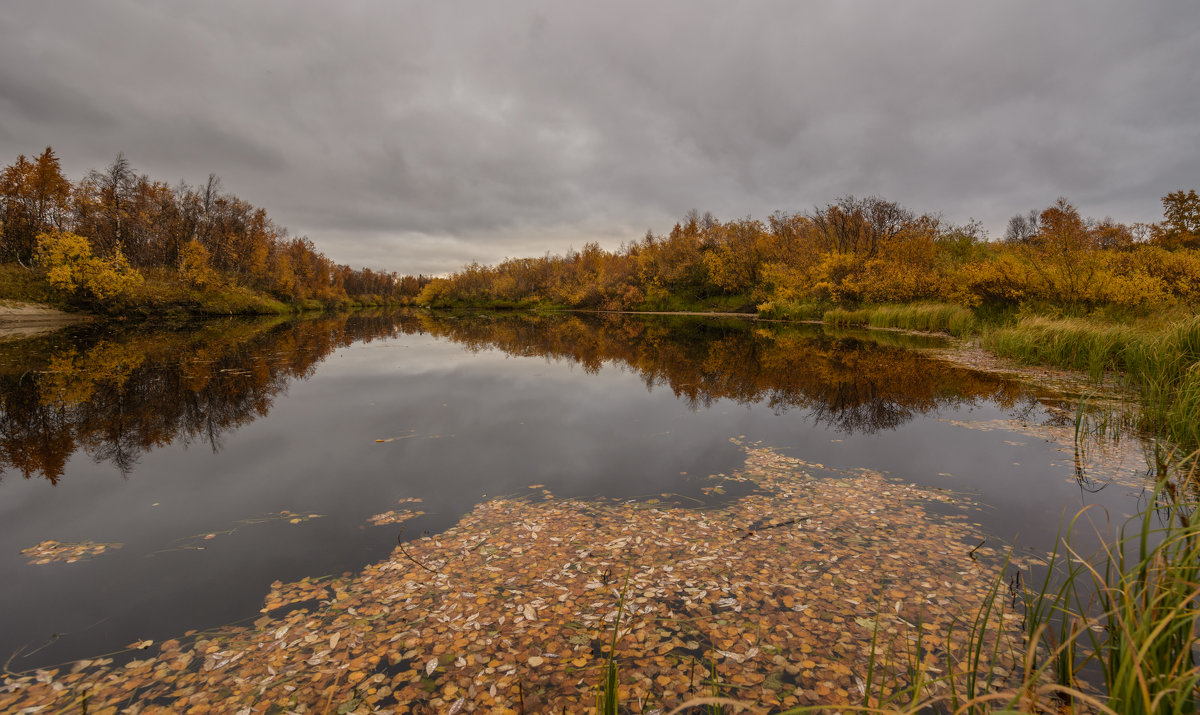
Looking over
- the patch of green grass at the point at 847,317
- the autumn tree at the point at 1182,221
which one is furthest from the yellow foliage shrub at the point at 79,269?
the autumn tree at the point at 1182,221

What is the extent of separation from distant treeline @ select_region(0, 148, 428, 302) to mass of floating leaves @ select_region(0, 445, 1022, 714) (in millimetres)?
55199

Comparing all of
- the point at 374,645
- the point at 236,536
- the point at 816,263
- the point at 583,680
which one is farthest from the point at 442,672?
the point at 816,263

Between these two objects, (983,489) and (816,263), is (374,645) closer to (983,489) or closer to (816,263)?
(983,489)

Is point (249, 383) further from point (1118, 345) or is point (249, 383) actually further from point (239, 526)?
point (1118, 345)

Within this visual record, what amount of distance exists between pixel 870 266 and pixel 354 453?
45.5m

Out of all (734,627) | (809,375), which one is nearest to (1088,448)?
(809,375)

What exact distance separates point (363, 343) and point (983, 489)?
33.3 metres

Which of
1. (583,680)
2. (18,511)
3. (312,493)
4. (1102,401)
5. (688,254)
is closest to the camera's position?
(583,680)

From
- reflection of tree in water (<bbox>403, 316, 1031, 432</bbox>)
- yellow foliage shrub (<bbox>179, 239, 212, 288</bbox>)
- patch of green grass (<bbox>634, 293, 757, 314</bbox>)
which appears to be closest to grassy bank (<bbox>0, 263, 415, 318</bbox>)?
yellow foliage shrub (<bbox>179, 239, 212, 288</bbox>)

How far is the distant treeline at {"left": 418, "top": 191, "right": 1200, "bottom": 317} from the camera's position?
23219 millimetres

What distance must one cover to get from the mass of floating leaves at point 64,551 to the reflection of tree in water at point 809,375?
1232 cm

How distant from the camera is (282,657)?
13.4 feet

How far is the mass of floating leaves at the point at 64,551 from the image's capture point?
5695mm

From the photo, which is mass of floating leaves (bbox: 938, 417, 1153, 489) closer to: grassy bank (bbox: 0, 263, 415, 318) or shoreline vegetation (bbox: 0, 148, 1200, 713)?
shoreline vegetation (bbox: 0, 148, 1200, 713)
